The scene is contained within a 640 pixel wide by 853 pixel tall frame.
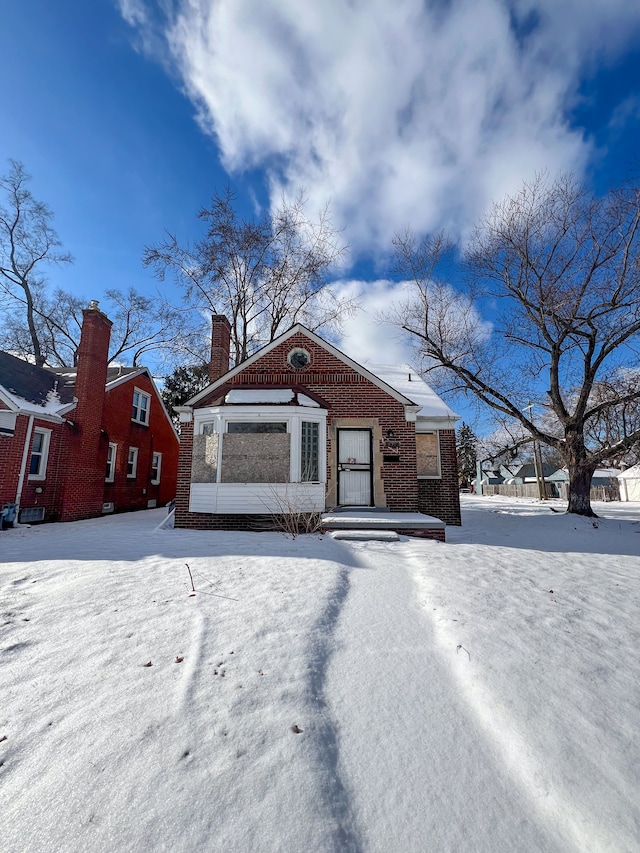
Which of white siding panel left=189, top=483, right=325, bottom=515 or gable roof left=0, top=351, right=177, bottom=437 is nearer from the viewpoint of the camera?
white siding panel left=189, top=483, right=325, bottom=515

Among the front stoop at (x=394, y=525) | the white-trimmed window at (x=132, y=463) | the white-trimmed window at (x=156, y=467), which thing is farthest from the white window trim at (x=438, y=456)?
the white-trimmed window at (x=156, y=467)

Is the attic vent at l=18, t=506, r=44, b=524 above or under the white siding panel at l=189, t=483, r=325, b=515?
under

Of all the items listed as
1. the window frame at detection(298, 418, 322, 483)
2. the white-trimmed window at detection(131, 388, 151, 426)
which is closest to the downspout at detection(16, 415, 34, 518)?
the white-trimmed window at detection(131, 388, 151, 426)

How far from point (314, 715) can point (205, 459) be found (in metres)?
8.35

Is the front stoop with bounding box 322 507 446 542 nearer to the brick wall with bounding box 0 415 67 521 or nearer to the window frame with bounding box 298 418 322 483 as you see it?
the window frame with bounding box 298 418 322 483

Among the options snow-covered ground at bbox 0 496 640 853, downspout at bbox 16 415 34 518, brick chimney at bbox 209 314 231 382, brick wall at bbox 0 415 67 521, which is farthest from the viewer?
brick chimney at bbox 209 314 231 382

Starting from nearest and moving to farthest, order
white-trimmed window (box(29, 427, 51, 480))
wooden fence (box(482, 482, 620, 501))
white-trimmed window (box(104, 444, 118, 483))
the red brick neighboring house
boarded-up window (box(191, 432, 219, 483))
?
boarded-up window (box(191, 432, 219, 483)) → the red brick neighboring house → white-trimmed window (box(29, 427, 51, 480)) → white-trimmed window (box(104, 444, 118, 483)) → wooden fence (box(482, 482, 620, 501))

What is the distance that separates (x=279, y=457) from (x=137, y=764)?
781 cm

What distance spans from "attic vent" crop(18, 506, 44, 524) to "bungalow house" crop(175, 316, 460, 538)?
4852 millimetres

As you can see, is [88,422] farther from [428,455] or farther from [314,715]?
[314,715]

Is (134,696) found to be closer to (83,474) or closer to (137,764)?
(137,764)

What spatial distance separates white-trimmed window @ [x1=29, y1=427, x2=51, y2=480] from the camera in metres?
11.9

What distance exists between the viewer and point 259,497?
31.0ft

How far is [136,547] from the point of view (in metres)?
6.61
